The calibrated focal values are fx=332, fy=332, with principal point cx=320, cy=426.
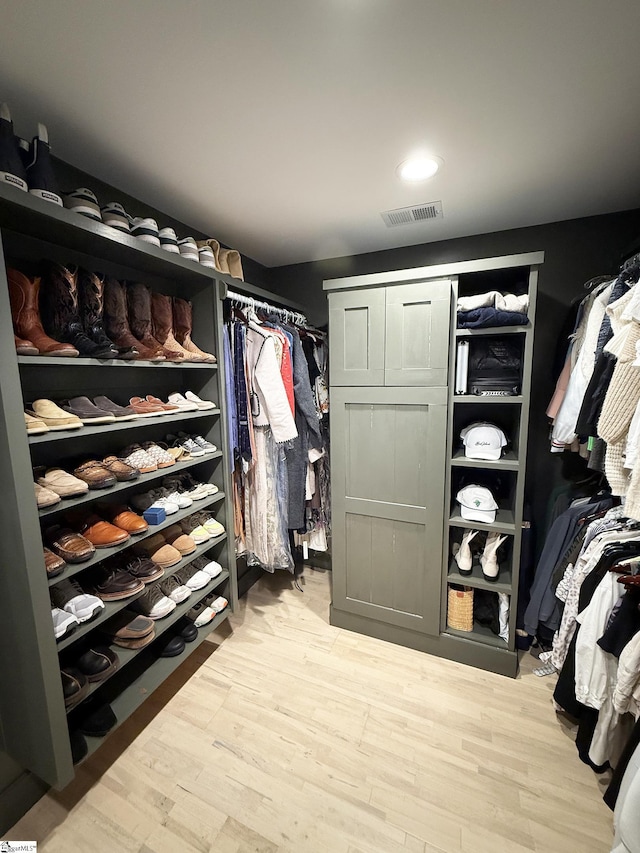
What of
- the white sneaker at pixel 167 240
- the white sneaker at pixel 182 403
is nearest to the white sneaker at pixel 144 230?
the white sneaker at pixel 167 240

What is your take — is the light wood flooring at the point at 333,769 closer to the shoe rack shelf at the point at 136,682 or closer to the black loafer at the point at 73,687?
the shoe rack shelf at the point at 136,682

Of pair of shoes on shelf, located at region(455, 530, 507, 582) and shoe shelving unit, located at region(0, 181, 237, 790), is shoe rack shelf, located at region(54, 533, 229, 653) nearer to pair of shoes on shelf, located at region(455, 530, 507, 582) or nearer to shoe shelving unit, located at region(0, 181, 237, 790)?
shoe shelving unit, located at region(0, 181, 237, 790)

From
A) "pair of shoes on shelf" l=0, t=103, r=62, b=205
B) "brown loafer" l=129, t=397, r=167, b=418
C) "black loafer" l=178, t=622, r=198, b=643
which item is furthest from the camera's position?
"black loafer" l=178, t=622, r=198, b=643

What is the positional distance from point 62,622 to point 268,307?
1684mm

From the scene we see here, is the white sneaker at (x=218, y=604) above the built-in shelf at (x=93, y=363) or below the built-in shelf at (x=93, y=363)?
below

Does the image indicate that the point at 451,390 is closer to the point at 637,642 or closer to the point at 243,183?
the point at 637,642

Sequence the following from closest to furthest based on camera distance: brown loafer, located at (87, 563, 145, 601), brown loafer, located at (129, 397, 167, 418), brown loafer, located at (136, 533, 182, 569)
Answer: brown loafer, located at (87, 563, 145, 601)
brown loafer, located at (129, 397, 167, 418)
brown loafer, located at (136, 533, 182, 569)

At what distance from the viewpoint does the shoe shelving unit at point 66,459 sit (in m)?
0.95

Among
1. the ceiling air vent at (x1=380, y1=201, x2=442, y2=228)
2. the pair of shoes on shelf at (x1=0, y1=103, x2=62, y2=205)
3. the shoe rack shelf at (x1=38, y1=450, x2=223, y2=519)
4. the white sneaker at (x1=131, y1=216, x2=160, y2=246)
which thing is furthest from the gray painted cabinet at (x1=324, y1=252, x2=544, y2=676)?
the pair of shoes on shelf at (x1=0, y1=103, x2=62, y2=205)

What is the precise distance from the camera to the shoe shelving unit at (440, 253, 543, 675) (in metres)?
1.57

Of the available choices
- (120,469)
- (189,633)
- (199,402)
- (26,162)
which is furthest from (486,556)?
(26,162)

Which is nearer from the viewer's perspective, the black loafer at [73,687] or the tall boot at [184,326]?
the black loafer at [73,687]

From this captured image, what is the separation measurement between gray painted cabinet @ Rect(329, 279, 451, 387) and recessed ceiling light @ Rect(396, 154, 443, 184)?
0.43 meters

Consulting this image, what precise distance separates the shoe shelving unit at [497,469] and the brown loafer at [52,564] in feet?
5.41
